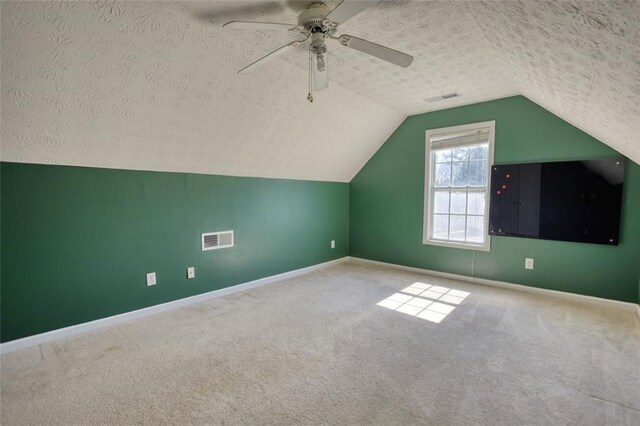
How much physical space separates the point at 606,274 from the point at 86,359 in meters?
4.99

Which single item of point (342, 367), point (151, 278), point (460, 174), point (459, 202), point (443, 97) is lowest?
point (342, 367)

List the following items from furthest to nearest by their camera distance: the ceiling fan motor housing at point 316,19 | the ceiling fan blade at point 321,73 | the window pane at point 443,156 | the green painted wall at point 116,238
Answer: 1. the window pane at point 443,156
2. the green painted wall at point 116,238
3. the ceiling fan blade at point 321,73
4. the ceiling fan motor housing at point 316,19

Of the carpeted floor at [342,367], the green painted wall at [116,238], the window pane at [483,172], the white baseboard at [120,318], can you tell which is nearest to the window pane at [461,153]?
the window pane at [483,172]

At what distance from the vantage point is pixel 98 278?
2658mm

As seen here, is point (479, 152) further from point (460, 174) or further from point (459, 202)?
point (459, 202)

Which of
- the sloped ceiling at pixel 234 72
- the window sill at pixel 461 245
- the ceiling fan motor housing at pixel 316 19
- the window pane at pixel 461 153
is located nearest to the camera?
the sloped ceiling at pixel 234 72

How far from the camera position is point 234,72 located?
246 centimetres

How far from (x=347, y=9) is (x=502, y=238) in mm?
3492

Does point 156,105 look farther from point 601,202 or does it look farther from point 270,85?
point 601,202

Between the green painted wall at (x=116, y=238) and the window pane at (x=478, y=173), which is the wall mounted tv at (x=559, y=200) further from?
the green painted wall at (x=116, y=238)

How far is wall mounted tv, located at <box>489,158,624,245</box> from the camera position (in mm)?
3086

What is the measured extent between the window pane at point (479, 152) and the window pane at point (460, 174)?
130 millimetres

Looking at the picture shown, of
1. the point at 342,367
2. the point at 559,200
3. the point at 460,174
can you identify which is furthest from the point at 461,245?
the point at 342,367

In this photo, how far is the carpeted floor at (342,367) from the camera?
1634 millimetres
